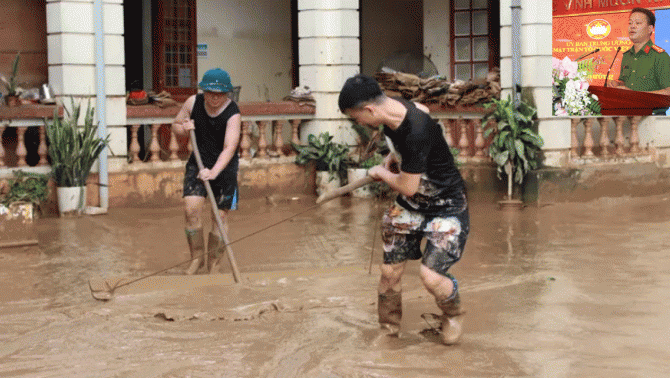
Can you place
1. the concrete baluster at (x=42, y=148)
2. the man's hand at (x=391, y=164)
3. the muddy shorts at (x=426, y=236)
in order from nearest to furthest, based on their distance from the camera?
1. the muddy shorts at (x=426, y=236)
2. the man's hand at (x=391, y=164)
3. the concrete baluster at (x=42, y=148)

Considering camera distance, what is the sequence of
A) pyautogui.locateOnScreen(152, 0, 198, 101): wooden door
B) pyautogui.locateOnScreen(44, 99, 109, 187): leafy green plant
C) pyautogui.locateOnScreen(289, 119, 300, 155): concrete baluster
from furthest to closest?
pyautogui.locateOnScreen(152, 0, 198, 101): wooden door, pyautogui.locateOnScreen(289, 119, 300, 155): concrete baluster, pyautogui.locateOnScreen(44, 99, 109, 187): leafy green plant

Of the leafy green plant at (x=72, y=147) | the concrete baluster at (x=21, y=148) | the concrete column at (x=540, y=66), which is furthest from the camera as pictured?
the concrete column at (x=540, y=66)

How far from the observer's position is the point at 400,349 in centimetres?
607

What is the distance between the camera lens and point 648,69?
50.6 ft

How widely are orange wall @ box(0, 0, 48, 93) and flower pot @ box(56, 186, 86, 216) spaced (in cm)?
177

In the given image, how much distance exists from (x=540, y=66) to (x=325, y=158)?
301 centimetres

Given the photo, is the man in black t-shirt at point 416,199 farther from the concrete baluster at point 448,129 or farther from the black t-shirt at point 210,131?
the concrete baluster at point 448,129

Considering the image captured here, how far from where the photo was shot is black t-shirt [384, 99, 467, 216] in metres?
5.75

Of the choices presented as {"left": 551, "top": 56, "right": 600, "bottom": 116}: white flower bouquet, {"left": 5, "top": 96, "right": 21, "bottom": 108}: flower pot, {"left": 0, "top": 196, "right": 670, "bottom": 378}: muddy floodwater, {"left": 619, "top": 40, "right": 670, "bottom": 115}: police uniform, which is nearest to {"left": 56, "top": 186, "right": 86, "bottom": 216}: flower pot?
{"left": 0, "top": 196, "right": 670, "bottom": 378}: muddy floodwater

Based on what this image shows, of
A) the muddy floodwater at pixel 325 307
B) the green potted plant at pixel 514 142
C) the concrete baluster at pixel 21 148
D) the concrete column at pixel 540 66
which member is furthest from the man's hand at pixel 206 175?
the concrete column at pixel 540 66

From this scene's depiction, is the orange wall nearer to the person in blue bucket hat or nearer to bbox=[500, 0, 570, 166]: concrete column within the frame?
the person in blue bucket hat

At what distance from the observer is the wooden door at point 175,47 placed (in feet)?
52.0

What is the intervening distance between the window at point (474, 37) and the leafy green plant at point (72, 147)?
604 centimetres

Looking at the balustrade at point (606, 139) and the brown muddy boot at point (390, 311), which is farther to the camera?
the balustrade at point (606, 139)
